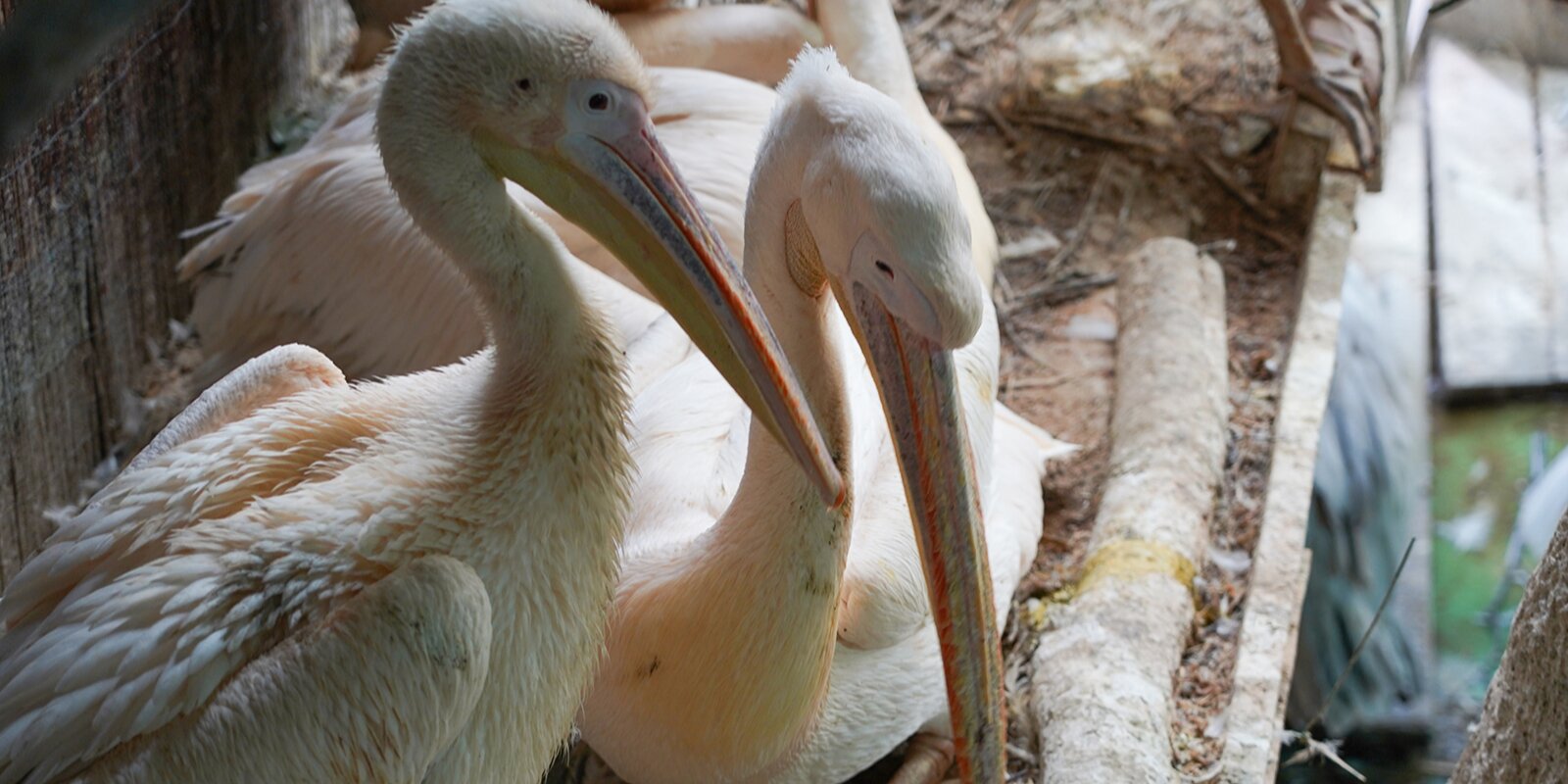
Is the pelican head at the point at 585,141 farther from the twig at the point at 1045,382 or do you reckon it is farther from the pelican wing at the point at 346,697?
the twig at the point at 1045,382

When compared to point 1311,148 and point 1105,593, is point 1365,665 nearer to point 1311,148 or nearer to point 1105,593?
point 1311,148

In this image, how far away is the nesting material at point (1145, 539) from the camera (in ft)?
8.98

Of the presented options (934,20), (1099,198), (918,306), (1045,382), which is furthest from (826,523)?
(934,20)

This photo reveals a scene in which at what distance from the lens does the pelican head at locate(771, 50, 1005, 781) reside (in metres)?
2.03

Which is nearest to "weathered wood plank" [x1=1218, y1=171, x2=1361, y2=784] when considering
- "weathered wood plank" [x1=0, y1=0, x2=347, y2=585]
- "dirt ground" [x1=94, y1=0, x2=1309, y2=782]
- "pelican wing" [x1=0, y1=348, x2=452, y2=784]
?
"dirt ground" [x1=94, y1=0, x2=1309, y2=782]

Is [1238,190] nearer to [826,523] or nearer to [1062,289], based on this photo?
[1062,289]

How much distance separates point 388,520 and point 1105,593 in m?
1.70

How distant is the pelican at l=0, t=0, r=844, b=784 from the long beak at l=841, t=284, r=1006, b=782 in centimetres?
20

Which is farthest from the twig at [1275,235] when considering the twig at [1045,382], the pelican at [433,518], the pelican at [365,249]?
the pelican at [433,518]

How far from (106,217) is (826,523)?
2.19m

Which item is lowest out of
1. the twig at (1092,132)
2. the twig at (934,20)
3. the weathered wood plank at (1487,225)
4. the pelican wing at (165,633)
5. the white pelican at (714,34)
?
the weathered wood plank at (1487,225)

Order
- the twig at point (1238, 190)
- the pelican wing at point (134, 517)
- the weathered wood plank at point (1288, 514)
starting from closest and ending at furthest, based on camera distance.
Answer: the pelican wing at point (134, 517) → the weathered wood plank at point (1288, 514) → the twig at point (1238, 190)

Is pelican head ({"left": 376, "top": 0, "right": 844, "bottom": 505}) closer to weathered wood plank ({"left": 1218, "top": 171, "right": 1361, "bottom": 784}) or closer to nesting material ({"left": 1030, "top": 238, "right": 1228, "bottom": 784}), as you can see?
nesting material ({"left": 1030, "top": 238, "right": 1228, "bottom": 784})

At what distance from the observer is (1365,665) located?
4.62m
